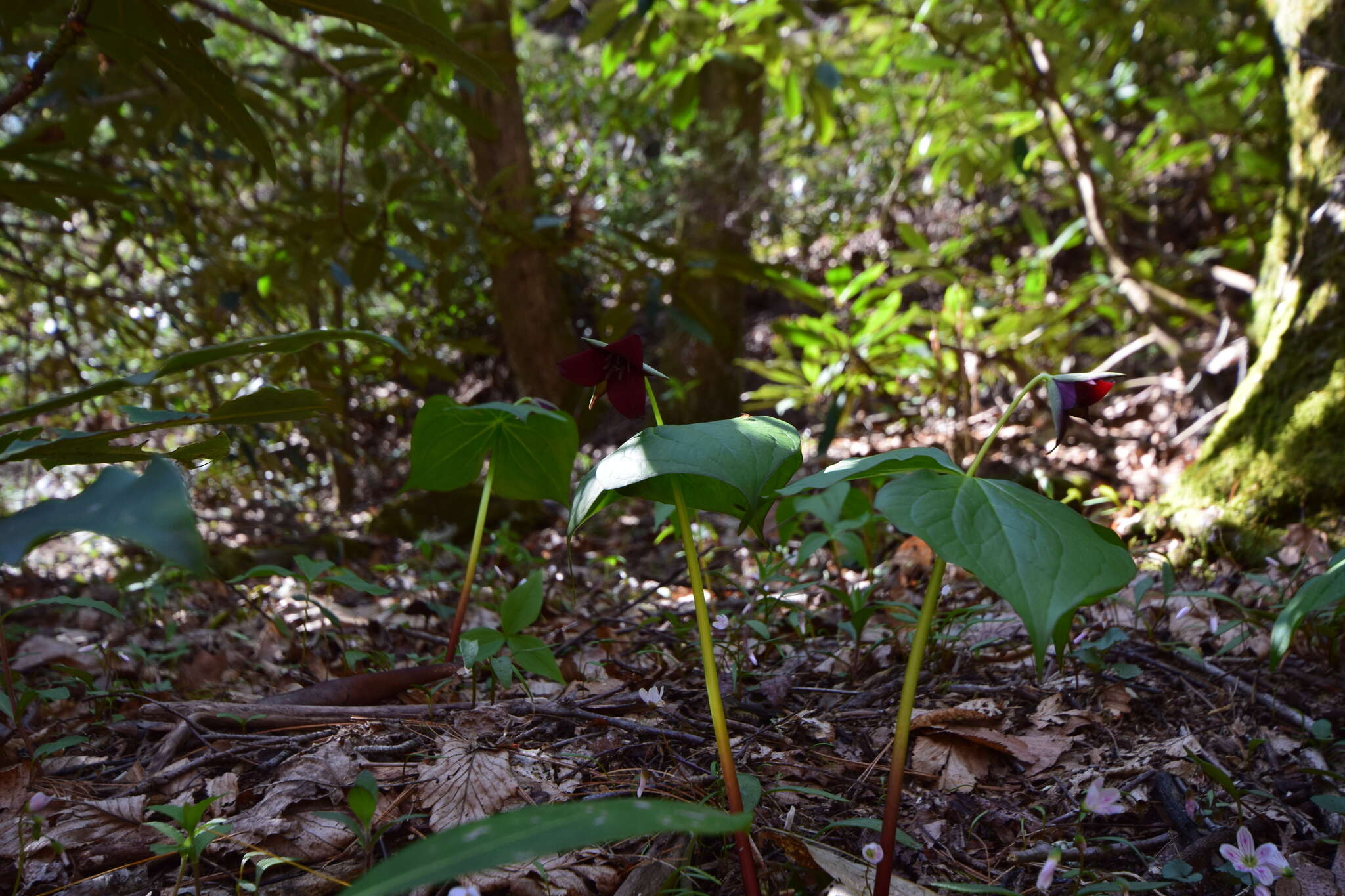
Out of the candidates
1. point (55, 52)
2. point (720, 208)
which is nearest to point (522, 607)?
point (55, 52)

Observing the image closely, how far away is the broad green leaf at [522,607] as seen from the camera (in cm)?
131

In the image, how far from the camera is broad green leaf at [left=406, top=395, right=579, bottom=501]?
1.37 meters

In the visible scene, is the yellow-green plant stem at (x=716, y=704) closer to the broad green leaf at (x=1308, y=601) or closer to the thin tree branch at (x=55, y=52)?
the broad green leaf at (x=1308, y=601)

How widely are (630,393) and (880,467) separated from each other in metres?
0.33

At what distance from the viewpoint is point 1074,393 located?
0.88 m

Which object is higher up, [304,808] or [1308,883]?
[304,808]

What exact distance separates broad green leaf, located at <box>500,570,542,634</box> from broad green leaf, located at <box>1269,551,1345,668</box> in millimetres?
1073

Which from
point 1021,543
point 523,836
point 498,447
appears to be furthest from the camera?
point 498,447

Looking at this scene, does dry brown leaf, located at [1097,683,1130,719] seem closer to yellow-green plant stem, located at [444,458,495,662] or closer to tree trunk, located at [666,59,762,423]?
yellow-green plant stem, located at [444,458,495,662]

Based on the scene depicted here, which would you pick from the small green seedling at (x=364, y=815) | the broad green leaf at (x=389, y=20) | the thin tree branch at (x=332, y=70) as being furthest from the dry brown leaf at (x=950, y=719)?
the thin tree branch at (x=332, y=70)

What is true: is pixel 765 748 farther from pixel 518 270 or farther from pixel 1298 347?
pixel 518 270

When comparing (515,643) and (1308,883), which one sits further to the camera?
(515,643)

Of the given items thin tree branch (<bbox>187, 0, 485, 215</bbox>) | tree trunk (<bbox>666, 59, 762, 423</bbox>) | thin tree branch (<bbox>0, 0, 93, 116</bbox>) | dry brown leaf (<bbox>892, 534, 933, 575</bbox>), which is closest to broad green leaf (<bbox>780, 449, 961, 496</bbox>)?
thin tree branch (<bbox>0, 0, 93, 116</bbox>)

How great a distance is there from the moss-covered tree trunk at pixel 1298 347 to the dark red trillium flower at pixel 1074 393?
4.81ft
